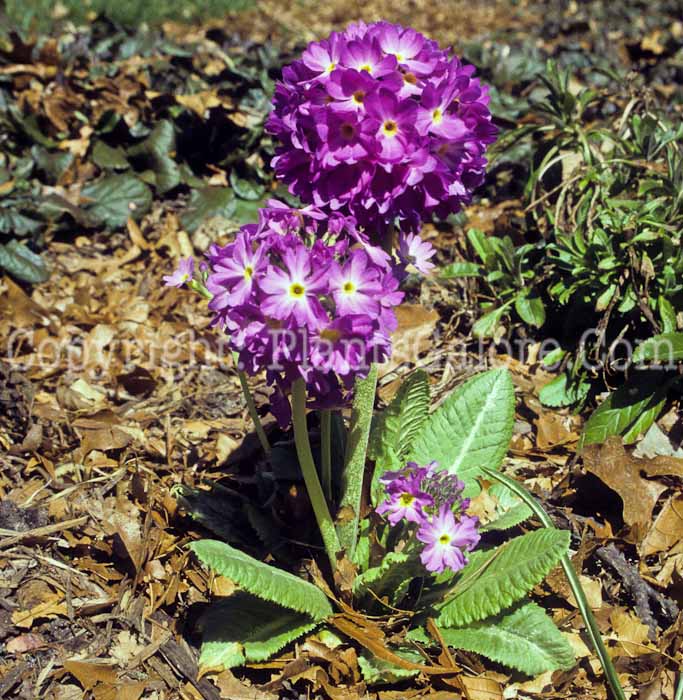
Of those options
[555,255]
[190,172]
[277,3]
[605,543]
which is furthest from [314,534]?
[277,3]

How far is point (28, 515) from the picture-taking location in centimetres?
295

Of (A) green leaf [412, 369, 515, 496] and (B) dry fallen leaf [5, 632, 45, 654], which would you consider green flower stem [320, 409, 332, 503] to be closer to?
(A) green leaf [412, 369, 515, 496]

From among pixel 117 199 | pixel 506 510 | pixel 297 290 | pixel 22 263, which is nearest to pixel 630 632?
pixel 506 510

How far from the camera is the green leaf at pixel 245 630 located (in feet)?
8.09

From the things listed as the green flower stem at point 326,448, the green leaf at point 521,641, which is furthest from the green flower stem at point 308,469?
the green leaf at point 521,641

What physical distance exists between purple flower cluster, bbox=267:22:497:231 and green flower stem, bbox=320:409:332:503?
0.65m

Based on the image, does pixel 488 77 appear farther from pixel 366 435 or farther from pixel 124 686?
pixel 124 686

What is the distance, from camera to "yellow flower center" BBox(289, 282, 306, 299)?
1.86 metres

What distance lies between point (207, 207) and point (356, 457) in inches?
97.4

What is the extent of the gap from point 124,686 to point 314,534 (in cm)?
81

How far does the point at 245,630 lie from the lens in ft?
8.30

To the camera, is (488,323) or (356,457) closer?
(356,457)

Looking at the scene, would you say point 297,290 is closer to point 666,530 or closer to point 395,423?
point 395,423

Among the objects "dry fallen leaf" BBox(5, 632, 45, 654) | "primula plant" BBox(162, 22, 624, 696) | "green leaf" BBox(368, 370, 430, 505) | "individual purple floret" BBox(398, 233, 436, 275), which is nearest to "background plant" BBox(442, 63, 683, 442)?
"primula plant" BBox(162, 22, 624, 696)
